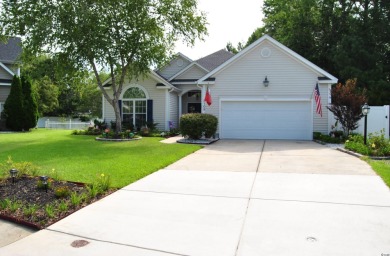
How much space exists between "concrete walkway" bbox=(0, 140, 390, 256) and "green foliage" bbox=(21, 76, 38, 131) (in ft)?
57.9

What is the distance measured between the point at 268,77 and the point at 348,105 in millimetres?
4247

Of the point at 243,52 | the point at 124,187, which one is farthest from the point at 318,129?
the point at 124,187

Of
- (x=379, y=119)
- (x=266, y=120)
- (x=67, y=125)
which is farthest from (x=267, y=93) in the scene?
(x=67, y=125)

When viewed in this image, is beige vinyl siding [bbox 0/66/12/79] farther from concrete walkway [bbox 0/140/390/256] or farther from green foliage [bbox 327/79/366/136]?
green foliage [bbox 327/79/366/136]

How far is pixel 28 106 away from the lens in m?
22.0

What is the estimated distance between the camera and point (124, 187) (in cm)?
635

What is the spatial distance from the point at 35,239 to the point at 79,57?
1342cm

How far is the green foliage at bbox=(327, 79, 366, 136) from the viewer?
47.1ft

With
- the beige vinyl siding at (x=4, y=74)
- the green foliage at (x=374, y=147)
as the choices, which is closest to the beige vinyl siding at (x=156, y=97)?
the beige vinyl siding at (x=4, y=74)

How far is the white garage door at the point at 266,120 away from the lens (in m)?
16.9

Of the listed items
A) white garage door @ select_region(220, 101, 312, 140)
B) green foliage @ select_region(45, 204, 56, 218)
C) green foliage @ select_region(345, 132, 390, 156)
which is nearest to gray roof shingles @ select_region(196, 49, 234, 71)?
white garage door @ select_region(220, 101, 312, 140)

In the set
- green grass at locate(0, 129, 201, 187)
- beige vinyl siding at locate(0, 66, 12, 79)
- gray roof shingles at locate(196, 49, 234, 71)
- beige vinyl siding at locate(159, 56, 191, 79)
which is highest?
gray roof shingles at locate(196, 49, 234, 71)

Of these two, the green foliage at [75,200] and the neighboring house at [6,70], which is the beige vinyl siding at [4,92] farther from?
the green foliage at [75,200]

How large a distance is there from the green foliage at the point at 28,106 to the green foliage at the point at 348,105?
18.7m
